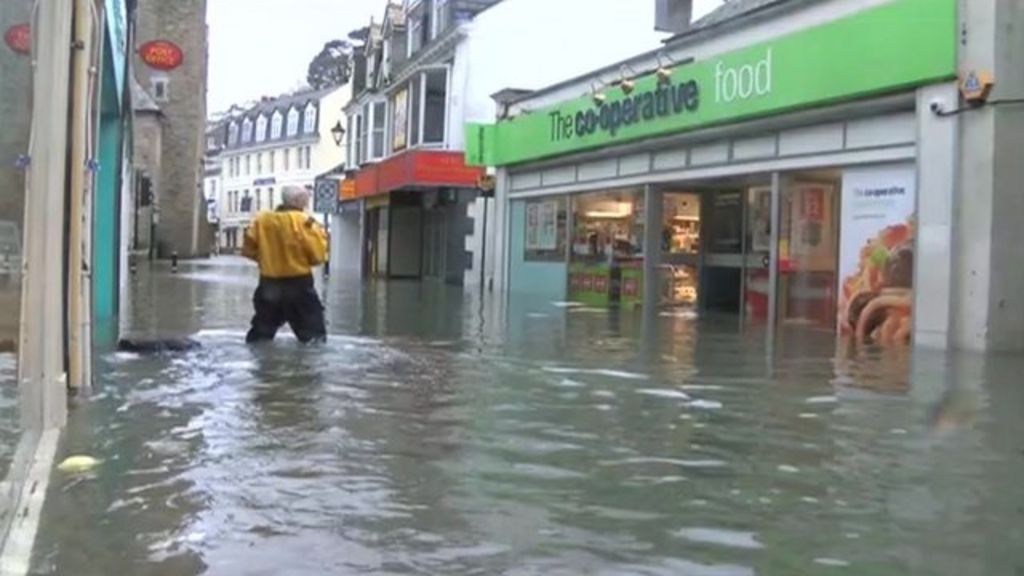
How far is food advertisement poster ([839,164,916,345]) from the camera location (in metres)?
13.3

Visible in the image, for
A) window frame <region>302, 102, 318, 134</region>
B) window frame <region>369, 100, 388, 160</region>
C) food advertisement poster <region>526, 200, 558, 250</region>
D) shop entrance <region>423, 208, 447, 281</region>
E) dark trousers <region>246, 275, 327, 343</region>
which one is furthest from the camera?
window frame <region>302, 102, 318, 134</region>

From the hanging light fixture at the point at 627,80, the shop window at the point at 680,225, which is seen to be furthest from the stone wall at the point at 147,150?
the shop window at the point at 680,225

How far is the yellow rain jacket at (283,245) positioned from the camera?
1050cm

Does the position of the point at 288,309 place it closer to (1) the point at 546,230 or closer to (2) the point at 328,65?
(1) the point at 546,230

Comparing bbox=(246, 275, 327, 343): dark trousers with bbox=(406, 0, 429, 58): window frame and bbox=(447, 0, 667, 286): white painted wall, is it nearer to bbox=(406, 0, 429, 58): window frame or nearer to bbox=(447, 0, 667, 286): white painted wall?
bbox=(447, 0, 667, 286): white painted wall

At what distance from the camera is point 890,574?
12.5 ft

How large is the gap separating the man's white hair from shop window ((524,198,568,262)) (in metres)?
12.7

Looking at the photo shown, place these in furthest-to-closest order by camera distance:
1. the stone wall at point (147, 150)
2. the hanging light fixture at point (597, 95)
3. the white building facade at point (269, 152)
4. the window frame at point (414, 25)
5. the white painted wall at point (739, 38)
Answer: the white building facade at point (269, 152) → the stone wall at point (147, 150) → the window frame at point (414, 25) → the hanging light fixture at point (597, 95) → the white painted wall at point (739, 38)

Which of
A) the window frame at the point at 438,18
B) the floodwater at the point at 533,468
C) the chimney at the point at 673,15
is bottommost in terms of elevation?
the floodwater at the point at 533,468

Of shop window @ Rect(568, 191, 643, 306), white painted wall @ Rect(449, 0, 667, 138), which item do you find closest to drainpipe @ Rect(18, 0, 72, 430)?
shop window @ Rect(568, 191, 643, 306)

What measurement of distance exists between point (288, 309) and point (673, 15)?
17541 mm

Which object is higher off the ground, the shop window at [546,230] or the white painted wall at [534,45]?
the white painted wall at [534,45]

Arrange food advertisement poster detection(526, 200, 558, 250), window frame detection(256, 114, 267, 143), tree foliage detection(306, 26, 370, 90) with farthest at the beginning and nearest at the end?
tree foliage detection(306, 26, 370, 90) < window frame detection(256, 114, 267, 143) < food advertisement poster detection(526, 200, 558, 250)

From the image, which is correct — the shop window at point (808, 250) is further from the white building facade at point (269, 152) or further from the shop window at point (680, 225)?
the white building facade at point (269, 152)
